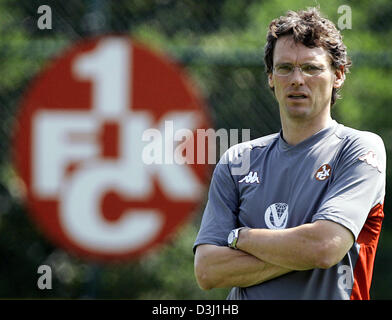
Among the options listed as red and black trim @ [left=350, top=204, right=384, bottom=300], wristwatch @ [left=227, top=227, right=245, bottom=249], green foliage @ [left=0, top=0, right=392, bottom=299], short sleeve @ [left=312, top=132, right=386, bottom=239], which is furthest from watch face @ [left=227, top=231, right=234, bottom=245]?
green foliage @ [left=0, top=0, right=392, bottom=299]

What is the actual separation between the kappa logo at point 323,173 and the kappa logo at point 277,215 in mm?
123

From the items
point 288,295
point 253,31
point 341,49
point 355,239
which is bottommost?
point 288,295

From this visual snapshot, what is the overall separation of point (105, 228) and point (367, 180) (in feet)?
9.94

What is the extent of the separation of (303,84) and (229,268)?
592 mm

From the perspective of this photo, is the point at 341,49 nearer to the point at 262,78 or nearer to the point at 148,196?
the point at 262,78

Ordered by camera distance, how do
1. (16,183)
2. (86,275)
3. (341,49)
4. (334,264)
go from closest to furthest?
(334,264)
(341,49)
(86,275)
(16,183)

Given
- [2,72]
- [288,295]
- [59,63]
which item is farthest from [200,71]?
[288,295]

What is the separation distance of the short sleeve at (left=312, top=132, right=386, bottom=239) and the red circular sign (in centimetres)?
243

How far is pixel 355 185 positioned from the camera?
2.32 metres

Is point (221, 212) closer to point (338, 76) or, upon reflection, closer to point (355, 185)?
point (355, 185)

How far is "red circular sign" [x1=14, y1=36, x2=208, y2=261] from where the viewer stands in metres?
4.84

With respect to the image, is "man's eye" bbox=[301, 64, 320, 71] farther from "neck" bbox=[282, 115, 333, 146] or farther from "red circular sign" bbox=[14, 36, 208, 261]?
"red circular sign" bbox=[14, 36, 208, 261]

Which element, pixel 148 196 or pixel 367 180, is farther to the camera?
pixel 148 196

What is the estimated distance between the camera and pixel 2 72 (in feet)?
15.5
